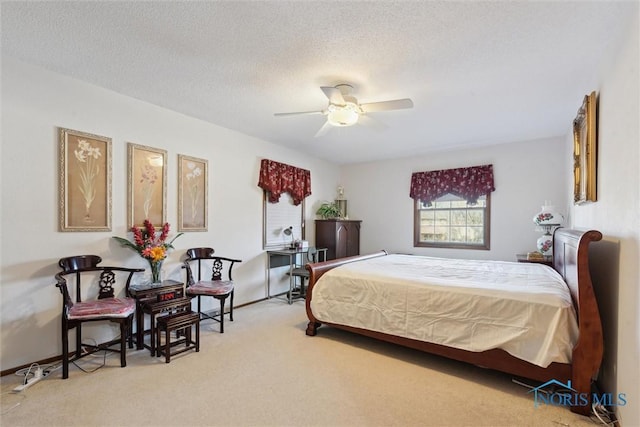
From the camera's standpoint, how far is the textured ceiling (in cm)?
182

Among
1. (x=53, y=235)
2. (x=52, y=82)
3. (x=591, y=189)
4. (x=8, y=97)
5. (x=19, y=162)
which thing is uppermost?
(x=52, y=82)

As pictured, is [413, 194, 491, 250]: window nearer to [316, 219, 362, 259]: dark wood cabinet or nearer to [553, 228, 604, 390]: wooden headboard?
[316, 219, 362, 259]: dark wood cabinet

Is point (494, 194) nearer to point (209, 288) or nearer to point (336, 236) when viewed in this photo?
point (336, 236)

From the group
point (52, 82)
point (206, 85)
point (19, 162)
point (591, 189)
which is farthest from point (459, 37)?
point (19, 162)

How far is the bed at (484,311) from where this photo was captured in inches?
76.7

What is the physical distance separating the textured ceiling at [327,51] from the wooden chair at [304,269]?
8.08 feet

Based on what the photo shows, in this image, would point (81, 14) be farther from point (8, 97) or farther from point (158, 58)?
point (8, 97)

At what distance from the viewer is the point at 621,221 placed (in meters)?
1.81

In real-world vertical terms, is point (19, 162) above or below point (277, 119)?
below

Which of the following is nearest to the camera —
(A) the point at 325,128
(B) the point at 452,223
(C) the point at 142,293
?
(C) the point at 142,293

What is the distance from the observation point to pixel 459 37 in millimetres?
2041

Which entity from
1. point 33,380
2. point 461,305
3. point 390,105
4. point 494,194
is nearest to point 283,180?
point 390,105

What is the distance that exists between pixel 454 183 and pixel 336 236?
2.22 m

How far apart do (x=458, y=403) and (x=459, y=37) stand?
2.49 m
